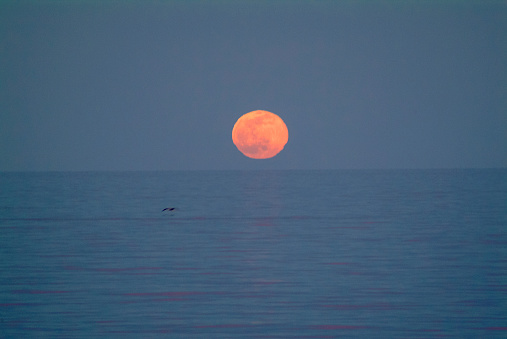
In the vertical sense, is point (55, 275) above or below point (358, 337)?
above

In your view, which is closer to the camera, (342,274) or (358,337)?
(358,337)

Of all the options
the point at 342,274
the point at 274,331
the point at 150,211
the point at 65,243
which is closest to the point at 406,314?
the point at 274,331

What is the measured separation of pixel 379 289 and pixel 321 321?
2858 mm

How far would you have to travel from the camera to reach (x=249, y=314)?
11.1 metres

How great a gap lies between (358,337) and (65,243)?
13299mm

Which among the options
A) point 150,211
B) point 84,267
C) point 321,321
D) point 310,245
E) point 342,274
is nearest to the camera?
point 321,321

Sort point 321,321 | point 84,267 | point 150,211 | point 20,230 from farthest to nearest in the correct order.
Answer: point 150,211 < point 20,230 < point 84,267 < point 321,321

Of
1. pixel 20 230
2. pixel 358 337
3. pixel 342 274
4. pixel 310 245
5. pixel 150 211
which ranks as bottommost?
pixel 358 337

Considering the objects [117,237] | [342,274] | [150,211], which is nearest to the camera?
[342,274]

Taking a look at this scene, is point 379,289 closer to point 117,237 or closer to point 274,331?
point 274,331

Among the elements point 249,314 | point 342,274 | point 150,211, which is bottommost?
point 249,314

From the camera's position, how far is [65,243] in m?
20.8

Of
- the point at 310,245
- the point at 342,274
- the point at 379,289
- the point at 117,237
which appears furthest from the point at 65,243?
the point at 379,289

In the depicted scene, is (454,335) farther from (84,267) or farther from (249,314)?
(84,267)
